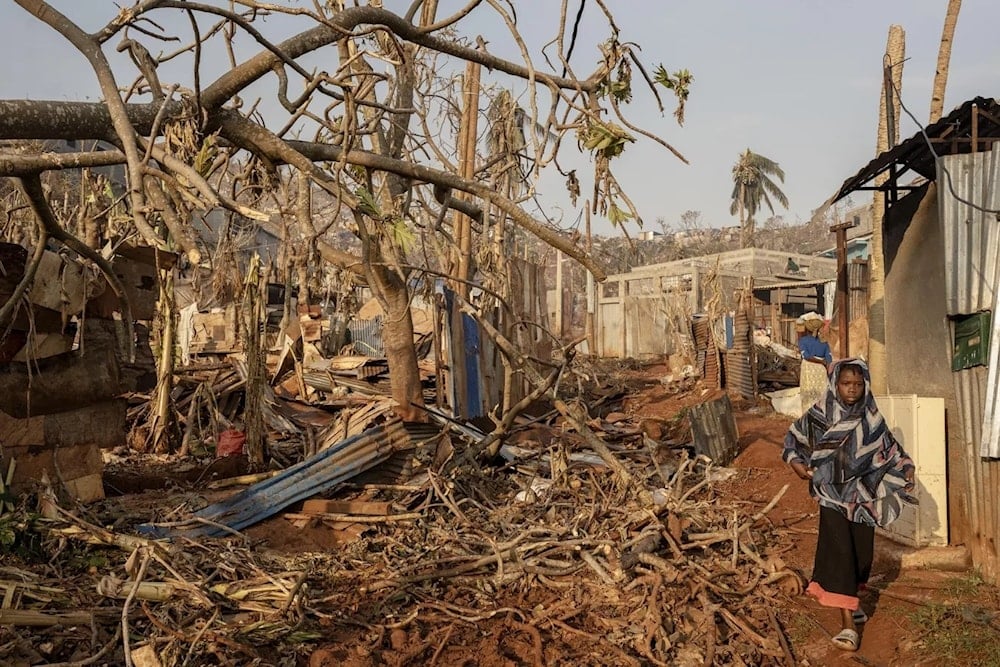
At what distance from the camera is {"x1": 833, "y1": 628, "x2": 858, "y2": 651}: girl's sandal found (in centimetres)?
402

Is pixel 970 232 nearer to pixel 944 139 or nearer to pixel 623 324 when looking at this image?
pixel 944 139

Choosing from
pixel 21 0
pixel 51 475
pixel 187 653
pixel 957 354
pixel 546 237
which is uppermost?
pixel 21 0

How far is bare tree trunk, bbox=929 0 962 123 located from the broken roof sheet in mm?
5496

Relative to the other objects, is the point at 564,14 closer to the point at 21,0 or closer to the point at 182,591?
the point at 21,0

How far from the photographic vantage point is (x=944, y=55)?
37.2ft

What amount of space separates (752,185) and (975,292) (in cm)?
4416

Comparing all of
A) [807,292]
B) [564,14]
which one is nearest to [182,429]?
[564,14]

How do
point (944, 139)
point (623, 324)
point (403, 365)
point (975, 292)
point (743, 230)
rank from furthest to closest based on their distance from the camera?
point (743, 230) → point (623, 324) → point (403, 365) → point (944, 139) → point (975, 292)

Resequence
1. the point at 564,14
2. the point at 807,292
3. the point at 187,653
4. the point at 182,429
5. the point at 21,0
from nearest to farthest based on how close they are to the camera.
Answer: the point at 187,653 < the point at 21,0 < the point at 564,14 < the point at 182,429 < the point at 807,292

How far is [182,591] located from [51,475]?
99.4 inches

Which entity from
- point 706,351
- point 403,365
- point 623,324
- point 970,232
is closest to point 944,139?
point 970,232

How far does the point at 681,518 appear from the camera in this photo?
5.48 m

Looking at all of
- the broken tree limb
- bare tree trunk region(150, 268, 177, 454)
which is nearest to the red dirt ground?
the broken tree limb

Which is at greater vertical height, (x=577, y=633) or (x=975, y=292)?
(x=975, y=292)
